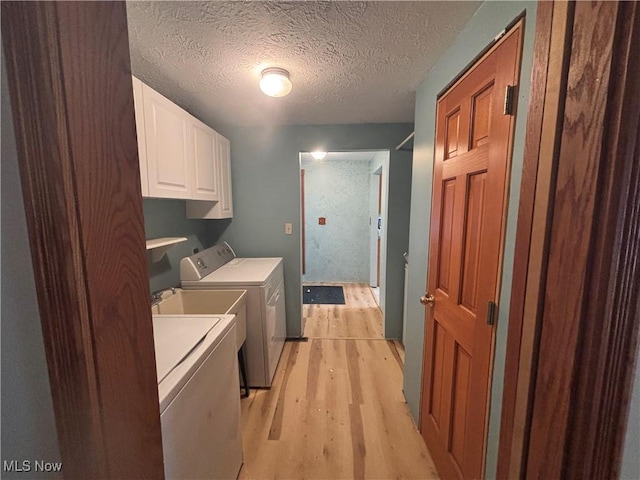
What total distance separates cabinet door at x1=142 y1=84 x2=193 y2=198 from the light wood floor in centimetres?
211

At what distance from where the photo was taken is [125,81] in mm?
508

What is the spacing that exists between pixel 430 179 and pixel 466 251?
545mm

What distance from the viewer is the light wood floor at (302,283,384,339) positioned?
308 cm

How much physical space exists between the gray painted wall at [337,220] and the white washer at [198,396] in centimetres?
349

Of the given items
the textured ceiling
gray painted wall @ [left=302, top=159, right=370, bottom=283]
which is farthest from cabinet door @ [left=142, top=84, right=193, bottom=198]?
gray painted wall @ [left=302, top=159, right=370, bottom=283]

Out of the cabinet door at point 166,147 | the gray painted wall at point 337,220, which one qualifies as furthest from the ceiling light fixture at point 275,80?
the gray painted wall at point 337,220

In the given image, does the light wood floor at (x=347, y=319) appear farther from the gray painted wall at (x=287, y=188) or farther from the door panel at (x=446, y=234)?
the door panel at (x=446, y=234)

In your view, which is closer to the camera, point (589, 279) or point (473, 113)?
point (589, 279)

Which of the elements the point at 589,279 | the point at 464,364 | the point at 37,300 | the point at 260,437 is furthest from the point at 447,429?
the point at 37,300

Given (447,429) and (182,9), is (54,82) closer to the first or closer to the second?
(182,9)

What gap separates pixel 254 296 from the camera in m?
2.06

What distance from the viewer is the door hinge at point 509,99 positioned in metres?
0.86

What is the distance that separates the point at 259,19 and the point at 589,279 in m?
1.40

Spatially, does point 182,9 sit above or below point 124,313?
above
